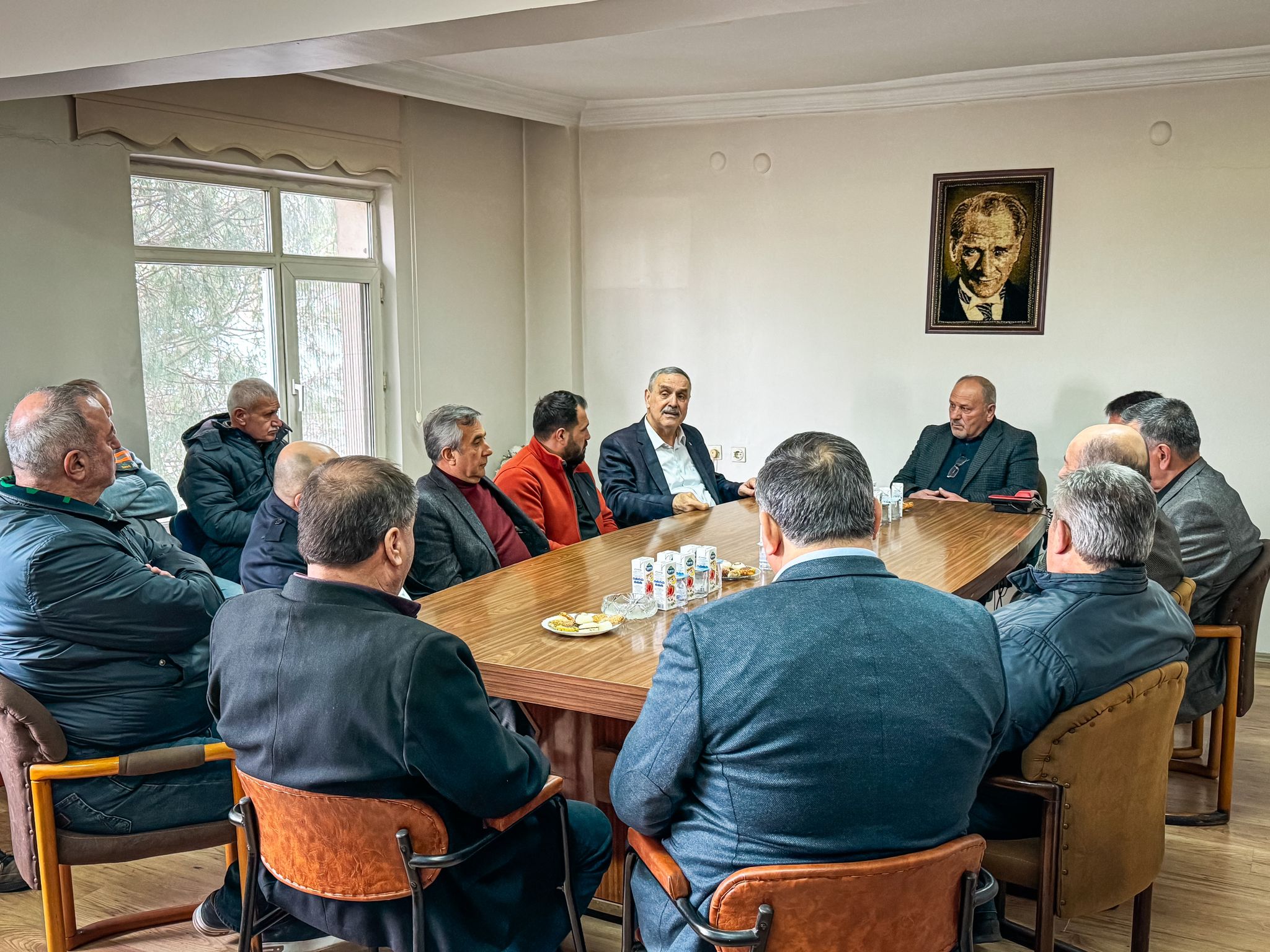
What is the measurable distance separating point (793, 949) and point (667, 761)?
341mm

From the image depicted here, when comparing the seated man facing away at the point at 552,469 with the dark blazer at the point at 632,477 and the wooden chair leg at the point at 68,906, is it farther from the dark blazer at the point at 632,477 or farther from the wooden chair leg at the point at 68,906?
the wooden chair leg at the point at 68,906

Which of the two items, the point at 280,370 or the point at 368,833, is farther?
the point at 280,370

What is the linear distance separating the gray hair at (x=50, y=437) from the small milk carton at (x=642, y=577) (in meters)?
1.43

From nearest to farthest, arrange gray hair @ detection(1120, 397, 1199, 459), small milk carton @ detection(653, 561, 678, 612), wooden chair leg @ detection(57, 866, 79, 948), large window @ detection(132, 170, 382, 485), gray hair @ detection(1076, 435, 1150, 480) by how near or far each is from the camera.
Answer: wooden chair leg @ detection(57, 866, 79, 948), small milk carton @ detection(653, 561, 678, 612), gray hair @ detection(1076, 435, 1150, 480), gray hair @ detection(1120, 397, 1199, 459), large window @ detection(132, 170, 382, 485)

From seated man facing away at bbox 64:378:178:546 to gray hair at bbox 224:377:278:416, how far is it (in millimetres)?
484

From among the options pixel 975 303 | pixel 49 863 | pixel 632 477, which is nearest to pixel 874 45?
pixel 975 303

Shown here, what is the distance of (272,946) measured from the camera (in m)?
2.77

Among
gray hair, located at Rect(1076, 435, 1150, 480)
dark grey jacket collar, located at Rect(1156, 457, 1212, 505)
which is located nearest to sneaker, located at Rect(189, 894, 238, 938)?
gray hair, located at Rect(1076, 435, 1150, 480)

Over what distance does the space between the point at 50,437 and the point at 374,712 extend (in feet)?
4.45

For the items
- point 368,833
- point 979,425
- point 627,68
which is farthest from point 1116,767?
point 627,68

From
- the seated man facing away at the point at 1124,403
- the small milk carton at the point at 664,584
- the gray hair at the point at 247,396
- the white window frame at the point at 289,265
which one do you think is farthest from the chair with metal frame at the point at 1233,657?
the white window frame at the point at 289,265

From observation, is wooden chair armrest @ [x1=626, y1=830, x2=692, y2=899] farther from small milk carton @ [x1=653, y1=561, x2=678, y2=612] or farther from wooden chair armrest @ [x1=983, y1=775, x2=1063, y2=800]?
small milk carton @ [x1=653, y1=561, x2=678, y2=612]

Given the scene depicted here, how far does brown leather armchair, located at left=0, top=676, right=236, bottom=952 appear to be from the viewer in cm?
237

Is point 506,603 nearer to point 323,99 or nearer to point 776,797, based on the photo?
point 776,797
